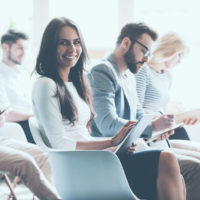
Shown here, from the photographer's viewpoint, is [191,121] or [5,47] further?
[5,47]

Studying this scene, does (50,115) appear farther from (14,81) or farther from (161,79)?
(14,81)

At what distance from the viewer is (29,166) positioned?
7.59ft

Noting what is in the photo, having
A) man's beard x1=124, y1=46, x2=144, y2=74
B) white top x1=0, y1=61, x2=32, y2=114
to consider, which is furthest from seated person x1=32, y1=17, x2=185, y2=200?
white top x1=0, y1=61, x2=32, y2=114

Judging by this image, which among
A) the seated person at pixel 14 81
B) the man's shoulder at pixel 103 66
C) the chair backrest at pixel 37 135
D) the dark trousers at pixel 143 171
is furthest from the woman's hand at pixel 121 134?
the seated person at pixel 14 81

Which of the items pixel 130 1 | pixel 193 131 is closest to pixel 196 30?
pixel 130 1

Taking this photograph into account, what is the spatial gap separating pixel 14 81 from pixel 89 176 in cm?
225

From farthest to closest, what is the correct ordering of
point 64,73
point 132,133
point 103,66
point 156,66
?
1. point 156,66
2. point 103,66
3. point 64,73
4. point 132,133

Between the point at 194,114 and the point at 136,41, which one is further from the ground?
the point at 136,41

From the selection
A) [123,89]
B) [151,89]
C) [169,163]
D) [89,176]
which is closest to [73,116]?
[89,176]

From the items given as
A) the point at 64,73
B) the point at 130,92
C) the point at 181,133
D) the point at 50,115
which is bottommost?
the point at 181,133

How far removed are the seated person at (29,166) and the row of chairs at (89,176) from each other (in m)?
0.17

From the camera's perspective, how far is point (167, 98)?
3527 millimetres

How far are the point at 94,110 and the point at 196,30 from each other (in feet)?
9.55

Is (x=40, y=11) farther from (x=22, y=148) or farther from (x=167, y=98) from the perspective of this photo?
(x=22, y=148)
